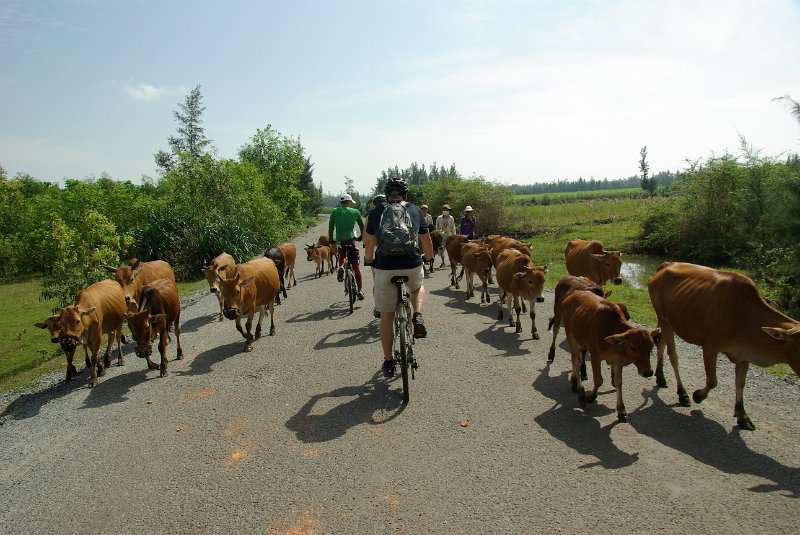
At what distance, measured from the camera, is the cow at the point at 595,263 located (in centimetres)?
Result: 1016

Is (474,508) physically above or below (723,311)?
below

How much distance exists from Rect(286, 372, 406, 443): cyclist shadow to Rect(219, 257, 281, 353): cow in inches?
104

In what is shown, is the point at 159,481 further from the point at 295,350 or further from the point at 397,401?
the point at 295,350

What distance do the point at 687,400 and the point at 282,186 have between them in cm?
3593

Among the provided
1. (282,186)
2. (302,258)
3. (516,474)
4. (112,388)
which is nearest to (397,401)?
(516,474)

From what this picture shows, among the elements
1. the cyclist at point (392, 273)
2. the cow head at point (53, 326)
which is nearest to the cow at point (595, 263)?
the cyclist at point (392, 273)

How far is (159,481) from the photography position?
4.43 meters

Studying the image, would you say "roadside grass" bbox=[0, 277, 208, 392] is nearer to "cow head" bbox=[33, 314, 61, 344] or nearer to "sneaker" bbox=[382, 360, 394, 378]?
"cow head" bbox=[33, 314, 61, 344]

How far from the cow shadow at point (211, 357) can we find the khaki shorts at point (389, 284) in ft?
10.6

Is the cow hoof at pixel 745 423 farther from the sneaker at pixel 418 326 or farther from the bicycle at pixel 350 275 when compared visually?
the bicycle at pixel 350 275

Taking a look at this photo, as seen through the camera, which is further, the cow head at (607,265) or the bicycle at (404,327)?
the cow head at (607,265)

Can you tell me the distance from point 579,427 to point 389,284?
255cm

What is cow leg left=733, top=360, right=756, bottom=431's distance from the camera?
479cm

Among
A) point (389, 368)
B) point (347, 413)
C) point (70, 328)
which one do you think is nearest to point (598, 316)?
point (389, 368)
